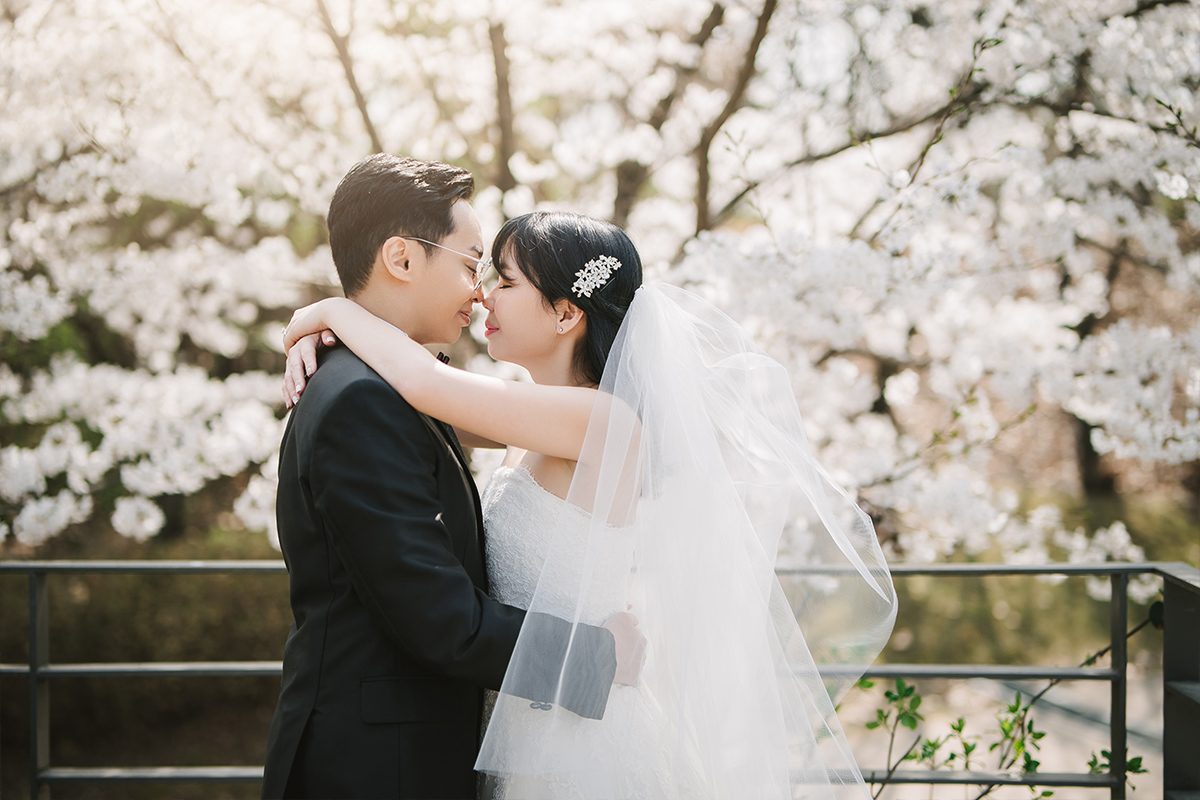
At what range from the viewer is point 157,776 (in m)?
2.43

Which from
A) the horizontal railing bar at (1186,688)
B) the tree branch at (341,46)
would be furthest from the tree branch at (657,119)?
the horizontal railing bar at (1186,688)

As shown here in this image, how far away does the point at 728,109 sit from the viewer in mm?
3785

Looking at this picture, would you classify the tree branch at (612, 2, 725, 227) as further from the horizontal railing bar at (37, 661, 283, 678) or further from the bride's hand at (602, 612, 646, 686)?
the bride's hand at (602, 612, 646, 686)

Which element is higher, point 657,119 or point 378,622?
point 657,119

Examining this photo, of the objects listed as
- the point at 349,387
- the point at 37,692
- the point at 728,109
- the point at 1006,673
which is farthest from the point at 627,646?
the point at 728,109

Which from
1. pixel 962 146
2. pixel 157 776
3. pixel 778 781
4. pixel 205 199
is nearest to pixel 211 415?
pixel 205 199

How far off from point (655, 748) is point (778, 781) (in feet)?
0.83

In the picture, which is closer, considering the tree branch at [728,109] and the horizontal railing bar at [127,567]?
the horizontal railing bar at [127,567]

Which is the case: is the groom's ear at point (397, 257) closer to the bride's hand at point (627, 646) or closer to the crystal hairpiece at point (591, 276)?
the crystal hairpiece at point (591, 276)

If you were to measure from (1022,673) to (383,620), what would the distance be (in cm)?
188

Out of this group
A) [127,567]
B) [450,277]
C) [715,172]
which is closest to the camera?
[450,277]

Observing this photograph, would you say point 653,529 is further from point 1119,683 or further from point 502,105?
point 502,105

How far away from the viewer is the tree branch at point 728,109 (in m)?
3.52

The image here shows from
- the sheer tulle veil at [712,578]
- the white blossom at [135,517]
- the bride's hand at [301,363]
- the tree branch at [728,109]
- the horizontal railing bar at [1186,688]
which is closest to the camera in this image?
the sheer tulle veil at [712,578]
